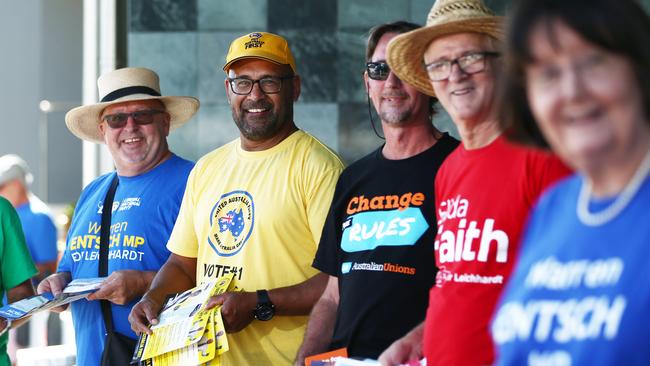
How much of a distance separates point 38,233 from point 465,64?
499 cm

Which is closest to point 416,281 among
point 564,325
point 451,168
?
point 451,168

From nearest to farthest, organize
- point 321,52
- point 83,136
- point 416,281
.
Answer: point 416,281, point 83,136, point 321,52

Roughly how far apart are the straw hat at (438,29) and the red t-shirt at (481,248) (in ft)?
1.18

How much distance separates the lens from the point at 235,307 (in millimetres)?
3754

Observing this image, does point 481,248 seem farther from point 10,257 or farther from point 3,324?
point 10,257

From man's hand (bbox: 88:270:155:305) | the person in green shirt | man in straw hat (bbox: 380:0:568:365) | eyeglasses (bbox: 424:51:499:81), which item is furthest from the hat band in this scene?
eyeglasses (bbox: 424:51:499:81)

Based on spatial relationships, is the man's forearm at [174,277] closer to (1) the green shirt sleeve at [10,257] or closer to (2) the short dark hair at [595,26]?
(1) the green shirt sleeve at [10,257]

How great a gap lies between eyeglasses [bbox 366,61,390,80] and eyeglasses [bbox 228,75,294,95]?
0.65 m

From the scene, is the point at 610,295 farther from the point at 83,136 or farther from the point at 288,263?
the point at 83,136

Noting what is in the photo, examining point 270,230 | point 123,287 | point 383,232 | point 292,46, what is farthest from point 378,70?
point 292,46

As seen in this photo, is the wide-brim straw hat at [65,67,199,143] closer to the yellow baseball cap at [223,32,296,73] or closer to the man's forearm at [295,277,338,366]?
the yellow baseball cap at [223,32,296,73]

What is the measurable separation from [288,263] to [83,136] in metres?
2.03

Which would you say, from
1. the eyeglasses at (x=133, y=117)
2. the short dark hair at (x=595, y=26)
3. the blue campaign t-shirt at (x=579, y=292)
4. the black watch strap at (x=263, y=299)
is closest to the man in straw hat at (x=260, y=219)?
the black watch strap at (x=263, y=299)

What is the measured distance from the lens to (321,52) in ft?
22.1
